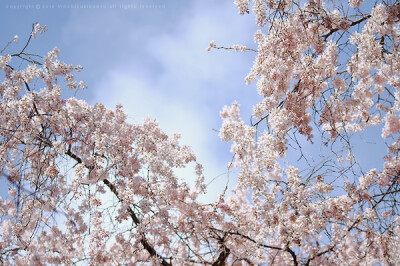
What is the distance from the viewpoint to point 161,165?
5.46 m

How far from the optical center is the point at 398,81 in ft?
15.2

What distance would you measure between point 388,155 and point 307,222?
5.33 ft

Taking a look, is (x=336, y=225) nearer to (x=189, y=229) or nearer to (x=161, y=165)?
(x=189, y=229)

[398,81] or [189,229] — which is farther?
[189,229]

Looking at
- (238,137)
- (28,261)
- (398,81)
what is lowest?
(28,261)

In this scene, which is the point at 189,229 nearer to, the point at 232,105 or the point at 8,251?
the point at 232,105

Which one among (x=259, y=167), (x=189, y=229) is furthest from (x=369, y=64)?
(x=189, y=229)

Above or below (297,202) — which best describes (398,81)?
above

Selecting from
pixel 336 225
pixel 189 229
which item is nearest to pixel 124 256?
pixel 189 229

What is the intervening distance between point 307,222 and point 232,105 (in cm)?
209

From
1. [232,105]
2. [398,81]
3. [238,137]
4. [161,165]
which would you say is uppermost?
[232,105]

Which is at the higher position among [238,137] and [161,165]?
[238,137]

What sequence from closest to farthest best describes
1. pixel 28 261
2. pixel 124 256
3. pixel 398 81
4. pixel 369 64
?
pixel 369 64
pixel 398 81
pixel 28 261
pixel 124 256

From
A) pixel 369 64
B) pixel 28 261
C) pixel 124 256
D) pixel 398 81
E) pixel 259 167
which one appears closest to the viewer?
pixel 369 64
